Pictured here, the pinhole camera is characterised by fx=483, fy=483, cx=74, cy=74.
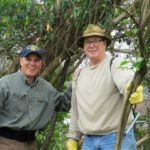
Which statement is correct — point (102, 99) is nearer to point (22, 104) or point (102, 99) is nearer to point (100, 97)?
point (100, 97)

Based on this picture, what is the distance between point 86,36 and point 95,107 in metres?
0.62

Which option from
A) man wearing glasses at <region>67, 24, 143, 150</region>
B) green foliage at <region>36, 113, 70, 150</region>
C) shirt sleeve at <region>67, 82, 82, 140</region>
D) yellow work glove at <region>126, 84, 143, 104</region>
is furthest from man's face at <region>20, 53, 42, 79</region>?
green foliage at <region>36, 113, 70, 150</region>

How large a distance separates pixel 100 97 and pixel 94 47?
0.42m

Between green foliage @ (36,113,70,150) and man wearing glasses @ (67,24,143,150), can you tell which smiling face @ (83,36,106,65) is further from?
green foliage @ (36,113,70,150)

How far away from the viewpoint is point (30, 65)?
179 inches

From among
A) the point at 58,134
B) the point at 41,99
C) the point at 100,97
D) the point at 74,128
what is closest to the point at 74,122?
the point at 74,128

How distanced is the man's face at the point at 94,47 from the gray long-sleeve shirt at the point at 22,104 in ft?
2.59

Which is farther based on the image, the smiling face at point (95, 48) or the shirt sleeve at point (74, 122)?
the shirt sleeve at point (74, 122)

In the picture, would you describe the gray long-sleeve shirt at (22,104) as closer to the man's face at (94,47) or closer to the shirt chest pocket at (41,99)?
the shirt chest pocket at (41,99)

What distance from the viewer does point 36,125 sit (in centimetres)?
455

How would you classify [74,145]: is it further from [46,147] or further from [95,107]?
[46,147]

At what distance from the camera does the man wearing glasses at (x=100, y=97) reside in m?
3.84

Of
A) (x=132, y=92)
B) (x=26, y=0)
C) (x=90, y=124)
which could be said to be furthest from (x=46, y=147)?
(x=132, y=92)

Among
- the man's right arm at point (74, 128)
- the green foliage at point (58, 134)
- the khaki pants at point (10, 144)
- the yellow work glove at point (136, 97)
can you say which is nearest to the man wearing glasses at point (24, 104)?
the khaki pants at point (10, 144)
